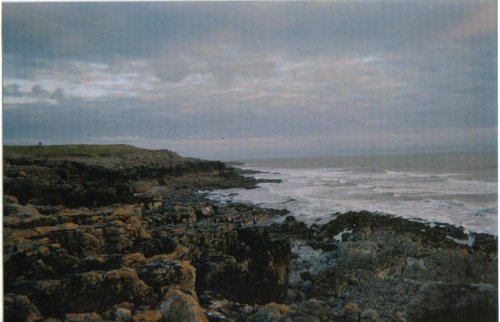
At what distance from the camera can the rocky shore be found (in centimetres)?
569

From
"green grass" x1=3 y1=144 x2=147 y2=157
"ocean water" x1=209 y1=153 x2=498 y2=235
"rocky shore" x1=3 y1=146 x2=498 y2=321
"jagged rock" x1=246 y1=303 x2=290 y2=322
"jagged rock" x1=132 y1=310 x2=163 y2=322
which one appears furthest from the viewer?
"green grass" x1=3 y1=144 x2=147 y2=157

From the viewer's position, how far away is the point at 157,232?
7.07 meters

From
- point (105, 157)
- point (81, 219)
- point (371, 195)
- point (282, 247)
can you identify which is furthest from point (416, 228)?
point (105, 157)

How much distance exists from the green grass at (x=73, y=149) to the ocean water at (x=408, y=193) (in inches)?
91.7

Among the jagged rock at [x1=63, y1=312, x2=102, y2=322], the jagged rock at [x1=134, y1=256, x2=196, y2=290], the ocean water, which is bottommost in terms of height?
the jagged rock at [x1=63, y1=312, x2=102, y2=322]

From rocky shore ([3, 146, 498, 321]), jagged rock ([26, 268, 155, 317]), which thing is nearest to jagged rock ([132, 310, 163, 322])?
rocky shore ([3, 146, 498, 321])

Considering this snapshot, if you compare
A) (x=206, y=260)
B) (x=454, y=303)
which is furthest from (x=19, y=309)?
(x=454, y=303)

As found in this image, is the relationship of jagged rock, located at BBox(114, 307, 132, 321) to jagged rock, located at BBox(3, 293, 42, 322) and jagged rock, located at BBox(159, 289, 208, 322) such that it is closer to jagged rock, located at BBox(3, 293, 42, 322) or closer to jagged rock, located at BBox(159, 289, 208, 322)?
jagged rock, located at BBox(159, 289, 208, 322)

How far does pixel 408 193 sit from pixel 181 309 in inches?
188

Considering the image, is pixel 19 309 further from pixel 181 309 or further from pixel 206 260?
pixel 206 260

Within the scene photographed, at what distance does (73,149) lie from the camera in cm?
751

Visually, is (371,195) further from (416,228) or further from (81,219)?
(81,219)

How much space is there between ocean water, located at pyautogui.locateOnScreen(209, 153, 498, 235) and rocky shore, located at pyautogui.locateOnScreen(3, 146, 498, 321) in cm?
24

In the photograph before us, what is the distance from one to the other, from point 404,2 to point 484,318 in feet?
18.0
